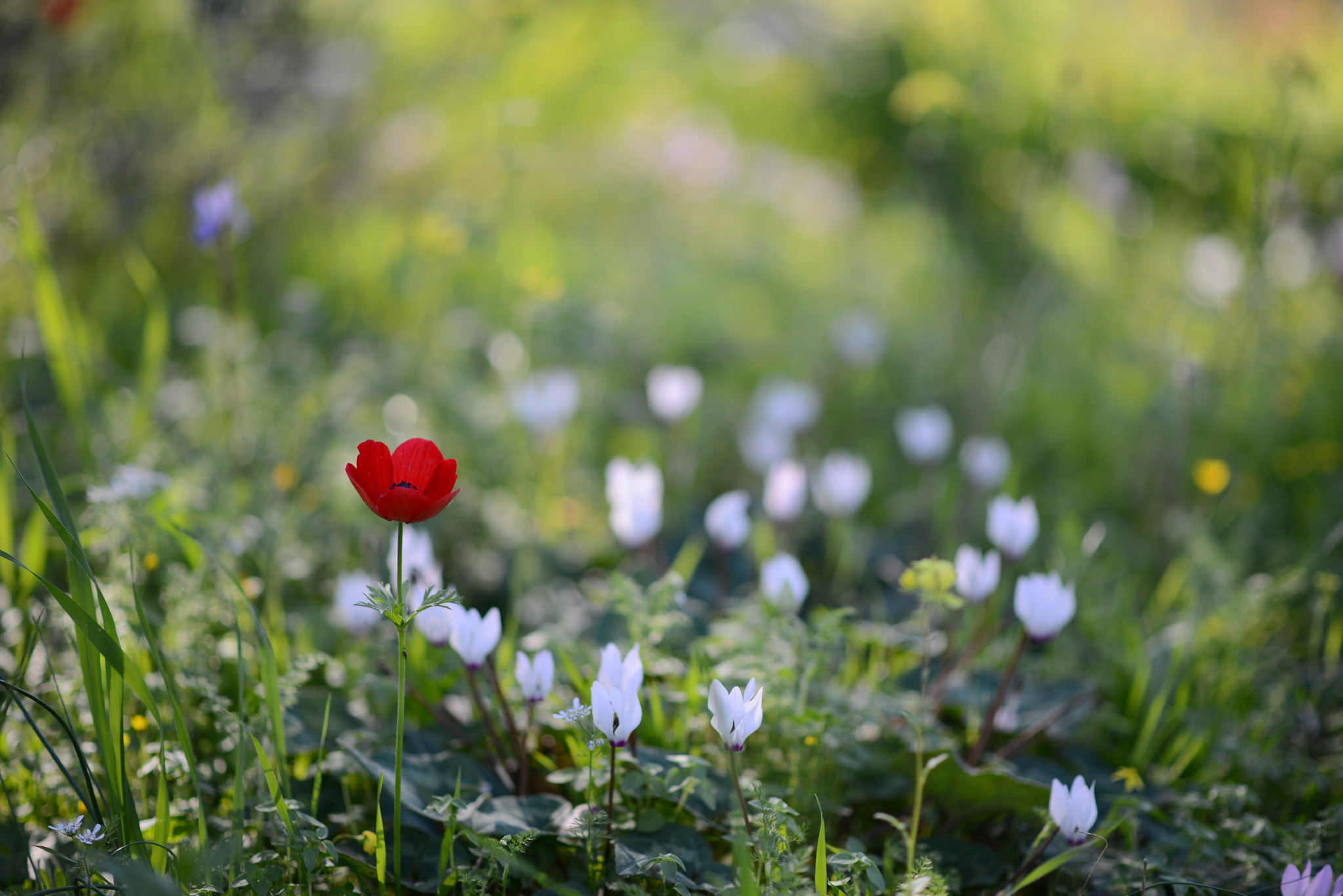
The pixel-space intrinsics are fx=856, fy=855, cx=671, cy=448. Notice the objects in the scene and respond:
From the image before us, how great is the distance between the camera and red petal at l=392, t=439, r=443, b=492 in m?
1.11

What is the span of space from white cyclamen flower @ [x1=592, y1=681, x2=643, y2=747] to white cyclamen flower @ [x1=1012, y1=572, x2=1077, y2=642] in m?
0.67

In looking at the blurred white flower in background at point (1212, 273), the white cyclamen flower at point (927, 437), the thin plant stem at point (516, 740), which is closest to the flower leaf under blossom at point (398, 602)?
the thin plant stem at point (516, 740)

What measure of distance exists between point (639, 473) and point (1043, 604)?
0.80 m

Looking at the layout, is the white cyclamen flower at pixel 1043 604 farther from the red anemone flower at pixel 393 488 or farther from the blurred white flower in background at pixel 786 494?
the red anemone flower at pixel 393 488

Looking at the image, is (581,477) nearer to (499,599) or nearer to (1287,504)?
(499,599)

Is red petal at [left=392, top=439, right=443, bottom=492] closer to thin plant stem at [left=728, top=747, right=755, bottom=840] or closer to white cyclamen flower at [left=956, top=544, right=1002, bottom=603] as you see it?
thin plant stem at [left=728, top=747, right=755, bottom=840]

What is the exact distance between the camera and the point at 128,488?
150 centimetres

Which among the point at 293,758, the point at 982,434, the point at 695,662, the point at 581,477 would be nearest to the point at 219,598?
the point at 293,758

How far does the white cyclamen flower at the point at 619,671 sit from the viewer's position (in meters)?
1.17

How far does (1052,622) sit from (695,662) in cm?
59

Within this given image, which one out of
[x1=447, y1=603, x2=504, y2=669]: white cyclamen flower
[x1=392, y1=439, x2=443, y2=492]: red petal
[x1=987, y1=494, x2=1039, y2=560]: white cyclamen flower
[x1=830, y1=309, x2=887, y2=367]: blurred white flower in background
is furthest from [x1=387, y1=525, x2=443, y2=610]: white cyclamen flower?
[x1=830, y1=309, x2=887, y2=367]: blurred white flower in background

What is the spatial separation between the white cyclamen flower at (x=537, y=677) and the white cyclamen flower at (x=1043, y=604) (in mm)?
758

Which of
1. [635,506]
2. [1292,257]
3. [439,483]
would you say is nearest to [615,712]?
[439,483]

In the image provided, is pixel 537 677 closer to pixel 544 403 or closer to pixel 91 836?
pixel 91 836
